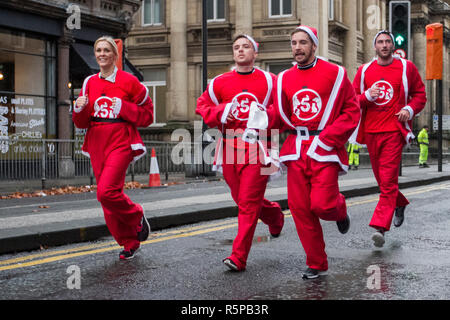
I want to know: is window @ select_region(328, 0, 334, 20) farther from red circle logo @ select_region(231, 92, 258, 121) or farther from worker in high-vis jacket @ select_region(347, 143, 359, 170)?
red circle logo @ select_region(231, 92, 258, 121)

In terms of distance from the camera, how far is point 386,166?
723cm

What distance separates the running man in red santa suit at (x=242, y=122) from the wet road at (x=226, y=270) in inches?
21.8

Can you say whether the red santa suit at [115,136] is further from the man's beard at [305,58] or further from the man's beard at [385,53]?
the man's beard at [385,53]

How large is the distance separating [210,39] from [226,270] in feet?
85.0

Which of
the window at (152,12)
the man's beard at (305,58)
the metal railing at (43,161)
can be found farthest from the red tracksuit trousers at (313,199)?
the window at (152,12)

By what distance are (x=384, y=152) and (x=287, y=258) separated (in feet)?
5.94

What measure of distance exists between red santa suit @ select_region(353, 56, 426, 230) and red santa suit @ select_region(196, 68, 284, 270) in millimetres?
1782

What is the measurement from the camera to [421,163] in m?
28.0

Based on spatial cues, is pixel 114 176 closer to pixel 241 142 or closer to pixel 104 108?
pixel 104 108

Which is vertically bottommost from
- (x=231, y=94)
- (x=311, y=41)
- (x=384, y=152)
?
(x=384, y=152)

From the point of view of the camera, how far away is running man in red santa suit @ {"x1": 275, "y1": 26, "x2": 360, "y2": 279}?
5.40 m

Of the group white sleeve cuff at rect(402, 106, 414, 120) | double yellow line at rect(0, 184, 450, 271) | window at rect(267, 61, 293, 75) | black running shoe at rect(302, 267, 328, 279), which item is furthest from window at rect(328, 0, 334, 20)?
black running shoe at rect(302, 267, 328, 279)
